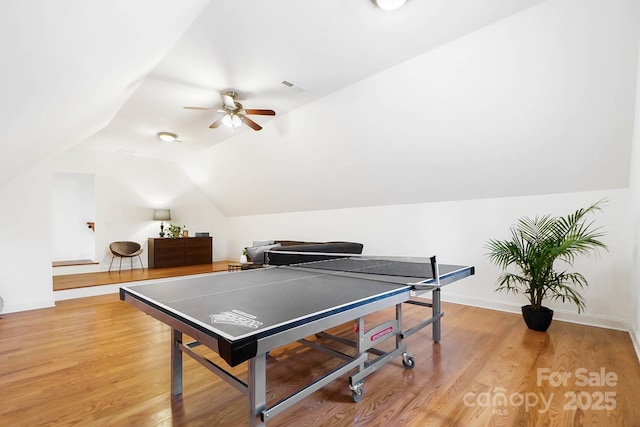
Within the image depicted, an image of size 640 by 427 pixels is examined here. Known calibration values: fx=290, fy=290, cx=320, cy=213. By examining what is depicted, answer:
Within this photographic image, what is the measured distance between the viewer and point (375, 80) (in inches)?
133

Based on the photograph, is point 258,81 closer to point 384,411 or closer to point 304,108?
point 304,108

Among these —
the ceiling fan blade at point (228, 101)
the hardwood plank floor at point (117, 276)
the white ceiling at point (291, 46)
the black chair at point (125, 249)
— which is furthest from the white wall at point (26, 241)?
the ceiling fan blade at point (228, 101)

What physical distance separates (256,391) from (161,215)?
7.02 metres

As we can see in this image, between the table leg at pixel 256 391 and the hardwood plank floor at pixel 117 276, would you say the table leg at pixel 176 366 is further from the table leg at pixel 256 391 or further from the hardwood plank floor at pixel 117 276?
the hardwood plank floor at pixel 117 276

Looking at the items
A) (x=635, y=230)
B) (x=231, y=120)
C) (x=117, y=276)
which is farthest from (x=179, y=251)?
(x=635, y=230)

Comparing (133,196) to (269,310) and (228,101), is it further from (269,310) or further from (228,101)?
(269,310)

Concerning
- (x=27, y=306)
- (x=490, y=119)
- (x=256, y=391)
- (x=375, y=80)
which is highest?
(x=375, y=80)

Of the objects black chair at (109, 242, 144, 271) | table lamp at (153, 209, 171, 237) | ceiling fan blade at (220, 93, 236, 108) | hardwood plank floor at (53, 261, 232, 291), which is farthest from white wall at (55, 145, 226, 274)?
ceiling fan blade at (220, 93, 236, 108)

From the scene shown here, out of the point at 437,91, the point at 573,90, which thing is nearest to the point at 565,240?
the point at 573,90

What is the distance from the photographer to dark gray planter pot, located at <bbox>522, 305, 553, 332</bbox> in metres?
3.14

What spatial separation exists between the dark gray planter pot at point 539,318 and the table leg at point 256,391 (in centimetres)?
321

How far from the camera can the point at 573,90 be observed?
2.70 metres

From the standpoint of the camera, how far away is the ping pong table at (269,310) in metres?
1.18

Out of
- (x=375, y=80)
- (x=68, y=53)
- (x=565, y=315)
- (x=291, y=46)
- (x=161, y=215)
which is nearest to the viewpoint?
(x=68, y=53)
